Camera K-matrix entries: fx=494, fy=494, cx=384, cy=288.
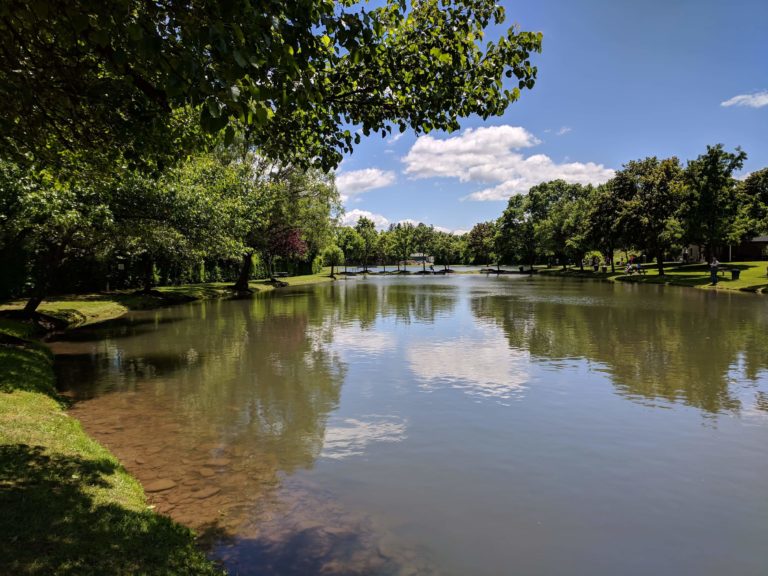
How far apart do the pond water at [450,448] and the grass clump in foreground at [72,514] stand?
24.7 inches

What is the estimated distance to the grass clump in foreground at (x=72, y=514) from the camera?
14.7 ft

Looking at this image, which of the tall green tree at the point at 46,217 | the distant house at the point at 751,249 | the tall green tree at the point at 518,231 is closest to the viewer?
the tall green tree at the point at 46,217

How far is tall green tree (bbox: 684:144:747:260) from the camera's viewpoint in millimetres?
49000

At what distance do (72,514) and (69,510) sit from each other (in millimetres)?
127

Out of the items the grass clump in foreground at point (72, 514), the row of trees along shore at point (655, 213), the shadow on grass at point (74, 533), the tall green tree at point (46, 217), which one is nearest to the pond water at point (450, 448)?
the grass clump in foreground at point (72, 514)

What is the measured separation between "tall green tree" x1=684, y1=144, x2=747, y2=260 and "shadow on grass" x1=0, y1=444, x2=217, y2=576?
56925 mm

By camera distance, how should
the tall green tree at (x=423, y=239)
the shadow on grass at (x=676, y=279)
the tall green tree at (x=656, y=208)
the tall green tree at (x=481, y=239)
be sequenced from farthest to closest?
1. the tall green tree at (x=423, y=239)
2. the tall green tree at (x=481, y=239)
3. the tall green tree at (x=656, y=208)
4. the shadow on grass at (x=676, y=279)

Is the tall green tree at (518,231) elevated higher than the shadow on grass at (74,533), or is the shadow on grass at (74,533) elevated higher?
the tall green tree at (518,231)

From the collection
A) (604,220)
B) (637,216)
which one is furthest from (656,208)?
(604,220)

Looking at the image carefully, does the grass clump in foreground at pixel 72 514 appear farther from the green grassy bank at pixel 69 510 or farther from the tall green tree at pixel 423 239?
the tall green tree at pixel 423 239

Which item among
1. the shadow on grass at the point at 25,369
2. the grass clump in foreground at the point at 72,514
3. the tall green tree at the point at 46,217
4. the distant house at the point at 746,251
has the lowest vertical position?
the grass clump in foreground at the point at 72,514

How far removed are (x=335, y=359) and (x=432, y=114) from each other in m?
10.3

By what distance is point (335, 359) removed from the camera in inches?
647

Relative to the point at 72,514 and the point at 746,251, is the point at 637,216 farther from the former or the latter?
the point at 72,514
